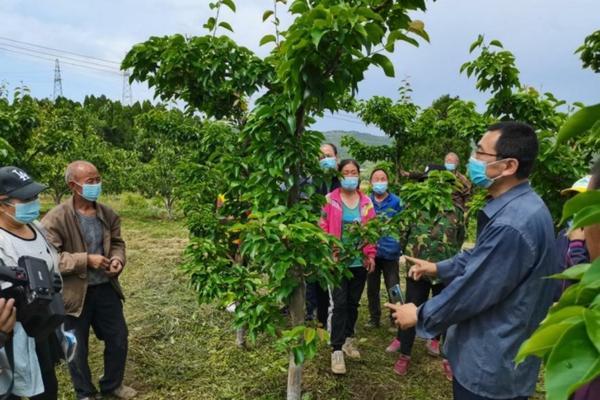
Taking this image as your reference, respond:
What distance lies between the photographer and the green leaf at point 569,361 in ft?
1.91

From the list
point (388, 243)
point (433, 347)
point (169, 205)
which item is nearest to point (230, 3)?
point (388, 243)

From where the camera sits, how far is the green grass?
3.76 metres

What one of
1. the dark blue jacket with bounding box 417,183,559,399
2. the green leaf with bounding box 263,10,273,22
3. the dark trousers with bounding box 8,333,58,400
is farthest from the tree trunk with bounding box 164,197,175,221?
the dark blue jacket with bounding box 417,183,559,399

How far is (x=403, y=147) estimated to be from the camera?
7.51 meters

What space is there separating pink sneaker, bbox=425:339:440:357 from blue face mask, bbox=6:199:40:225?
3666 mm

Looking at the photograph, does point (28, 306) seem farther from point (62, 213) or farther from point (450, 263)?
point (450, 263)

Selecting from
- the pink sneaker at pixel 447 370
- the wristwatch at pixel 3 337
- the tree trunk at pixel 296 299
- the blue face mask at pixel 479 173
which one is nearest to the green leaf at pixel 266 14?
the tree trunk at pixel 296 299

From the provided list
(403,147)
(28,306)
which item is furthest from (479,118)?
(28,306)

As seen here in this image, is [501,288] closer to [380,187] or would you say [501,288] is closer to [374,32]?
[374,32]

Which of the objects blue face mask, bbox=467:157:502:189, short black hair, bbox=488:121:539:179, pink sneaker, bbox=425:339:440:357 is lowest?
pink sneaker, bbox=425:339:440:357

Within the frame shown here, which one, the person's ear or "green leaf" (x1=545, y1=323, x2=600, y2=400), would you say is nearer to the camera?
"green leaf" (x1=545, y1=323, x2=600, y2=400)

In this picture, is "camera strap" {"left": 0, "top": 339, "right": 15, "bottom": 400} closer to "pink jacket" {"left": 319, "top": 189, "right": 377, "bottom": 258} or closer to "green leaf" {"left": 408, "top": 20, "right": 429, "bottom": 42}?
"pink jacket" {"left": 319, "top": 189, "right": 377, "bottom": 258}

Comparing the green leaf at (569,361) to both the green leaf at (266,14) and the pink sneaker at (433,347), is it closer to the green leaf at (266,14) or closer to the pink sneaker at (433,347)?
the green leaf at (266,14)

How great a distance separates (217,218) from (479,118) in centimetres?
296
